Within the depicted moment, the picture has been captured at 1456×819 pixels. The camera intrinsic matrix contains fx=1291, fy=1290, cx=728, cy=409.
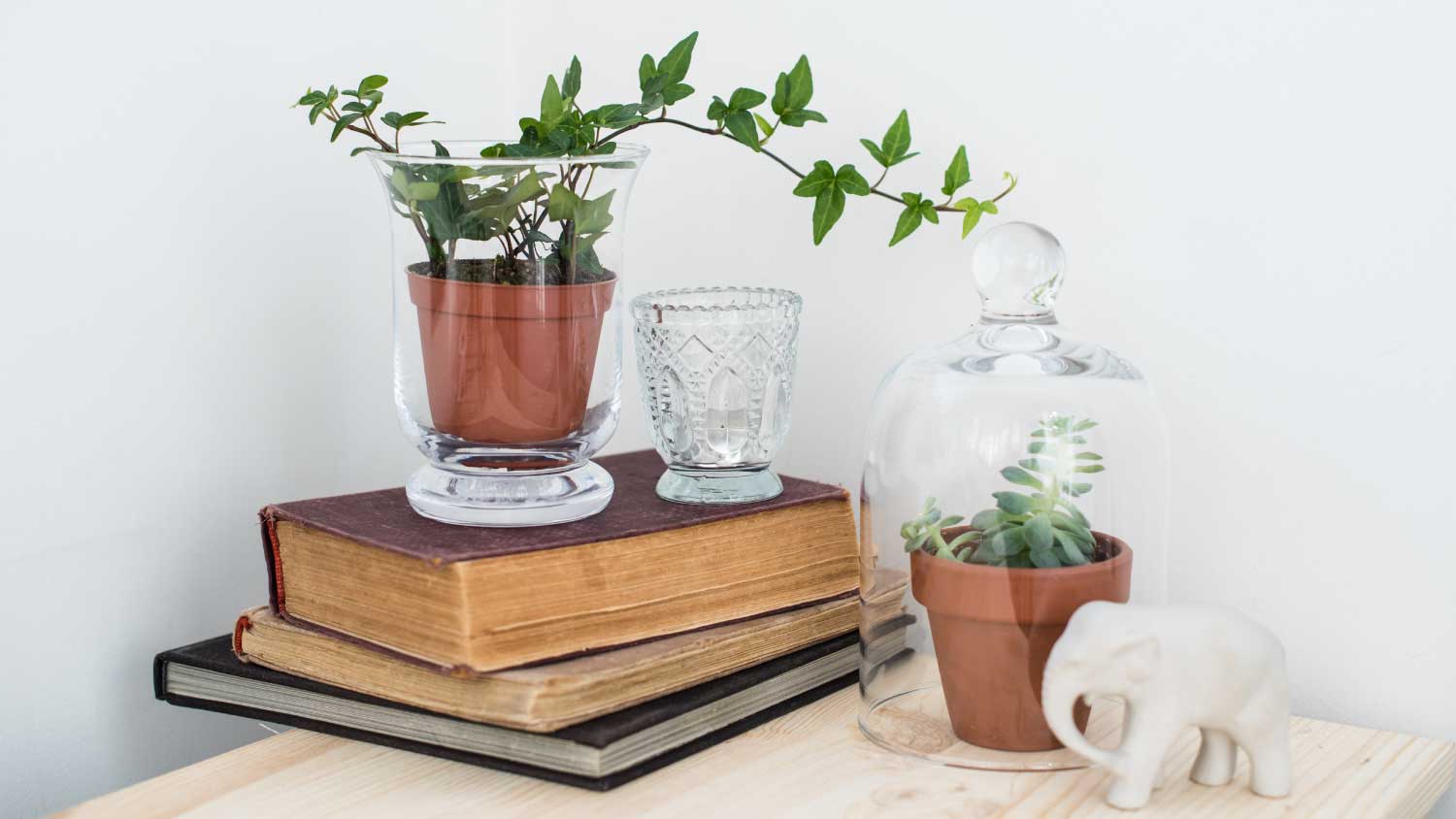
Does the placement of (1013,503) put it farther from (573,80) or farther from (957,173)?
(573,80)

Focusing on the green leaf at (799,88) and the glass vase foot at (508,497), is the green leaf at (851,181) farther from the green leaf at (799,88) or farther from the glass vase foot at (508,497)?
the glass vase foot at (508,497)

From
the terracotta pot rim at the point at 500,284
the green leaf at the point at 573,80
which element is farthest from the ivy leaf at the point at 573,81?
the terracotta pot rim at the point at 500,284

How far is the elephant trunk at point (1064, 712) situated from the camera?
60 centimetres

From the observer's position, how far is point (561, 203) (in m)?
0.72

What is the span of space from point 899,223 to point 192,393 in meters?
0.48

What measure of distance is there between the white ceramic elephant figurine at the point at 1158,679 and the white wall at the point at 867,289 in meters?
0.19

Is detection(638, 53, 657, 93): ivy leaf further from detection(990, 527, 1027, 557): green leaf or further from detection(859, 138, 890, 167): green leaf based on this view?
detection(990, 527, 1027, 557): green leaf

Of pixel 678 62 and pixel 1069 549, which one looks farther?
pixel 678 62

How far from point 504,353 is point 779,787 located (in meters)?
0.28

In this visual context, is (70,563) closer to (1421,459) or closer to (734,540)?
(734,540)

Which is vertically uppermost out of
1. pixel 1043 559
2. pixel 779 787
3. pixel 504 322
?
pixel 504 322

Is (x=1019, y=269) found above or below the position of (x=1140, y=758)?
above

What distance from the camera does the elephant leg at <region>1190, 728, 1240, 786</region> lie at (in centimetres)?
63

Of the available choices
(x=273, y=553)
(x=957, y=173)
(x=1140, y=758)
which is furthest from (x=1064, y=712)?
(x=273, y=553)
